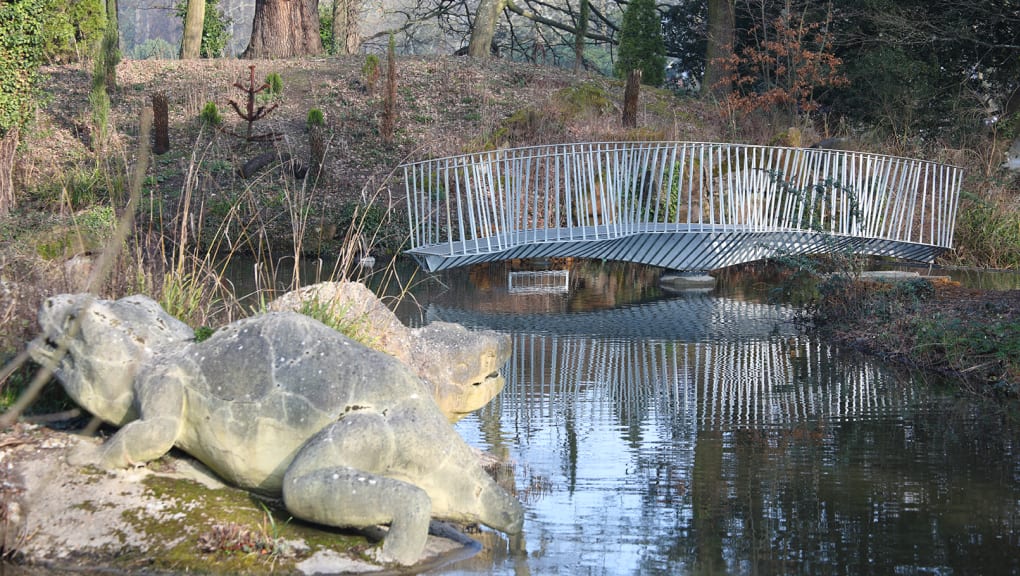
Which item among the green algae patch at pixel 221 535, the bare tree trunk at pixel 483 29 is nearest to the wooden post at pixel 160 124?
the bare tree trunk at pixel 483 29

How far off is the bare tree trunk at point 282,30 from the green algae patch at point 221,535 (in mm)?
22829

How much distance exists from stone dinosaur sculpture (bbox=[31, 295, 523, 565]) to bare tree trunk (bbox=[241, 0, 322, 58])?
880 inches

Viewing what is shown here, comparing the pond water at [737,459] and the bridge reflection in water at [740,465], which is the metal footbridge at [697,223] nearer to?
the pond water at [737,459]

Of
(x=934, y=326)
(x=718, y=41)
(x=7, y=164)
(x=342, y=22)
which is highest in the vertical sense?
(x=342, y=22)

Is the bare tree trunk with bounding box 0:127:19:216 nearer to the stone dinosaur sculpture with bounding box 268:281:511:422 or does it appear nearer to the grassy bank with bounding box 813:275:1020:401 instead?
the stone dinosaur sculpture with bounding box 268:281:511:422

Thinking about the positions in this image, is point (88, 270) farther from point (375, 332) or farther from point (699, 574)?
point (699, 574)

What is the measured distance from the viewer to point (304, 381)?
474 centimetres

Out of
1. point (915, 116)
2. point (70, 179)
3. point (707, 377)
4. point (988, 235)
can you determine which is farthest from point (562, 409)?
point (915, 116)

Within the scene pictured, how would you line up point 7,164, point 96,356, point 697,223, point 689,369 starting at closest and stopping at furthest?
point 96,356, point 689,369, point 7,164, point 697,223

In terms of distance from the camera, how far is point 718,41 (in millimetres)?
24609

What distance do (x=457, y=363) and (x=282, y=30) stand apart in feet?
72.4

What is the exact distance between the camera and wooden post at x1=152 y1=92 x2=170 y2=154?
63.9ft

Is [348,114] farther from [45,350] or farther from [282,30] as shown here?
[45,350]

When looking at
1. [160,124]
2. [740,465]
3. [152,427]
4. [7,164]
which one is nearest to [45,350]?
[152,427]
